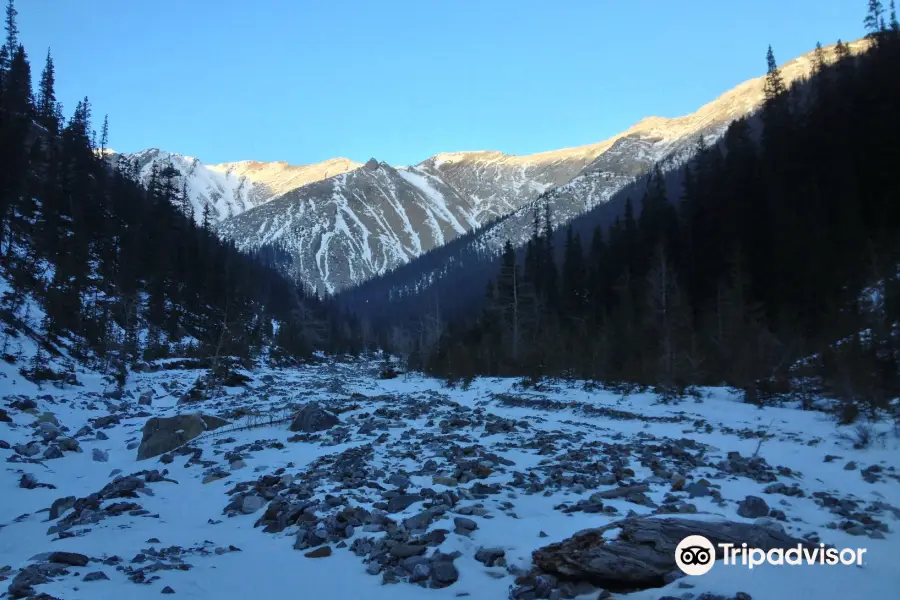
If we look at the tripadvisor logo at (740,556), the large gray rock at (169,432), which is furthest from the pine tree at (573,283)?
the tripadvisor logo at (740,556)

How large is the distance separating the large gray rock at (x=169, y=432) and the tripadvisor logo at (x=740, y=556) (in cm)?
1406

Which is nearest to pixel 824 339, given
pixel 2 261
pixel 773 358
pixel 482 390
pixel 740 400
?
pixel 773 358

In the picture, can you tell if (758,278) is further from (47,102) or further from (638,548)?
(47,102)

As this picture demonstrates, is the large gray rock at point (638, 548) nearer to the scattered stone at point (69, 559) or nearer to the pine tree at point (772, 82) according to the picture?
the scattered stone at point (69, 559)

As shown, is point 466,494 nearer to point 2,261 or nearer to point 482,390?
point 482,390

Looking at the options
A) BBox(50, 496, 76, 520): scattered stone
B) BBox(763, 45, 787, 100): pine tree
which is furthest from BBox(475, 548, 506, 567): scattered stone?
BBox(763, 45, 787, 100): pine tree

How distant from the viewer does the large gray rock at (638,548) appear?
4844 mm

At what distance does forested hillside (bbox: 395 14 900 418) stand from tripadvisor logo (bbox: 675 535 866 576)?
35.1 feet

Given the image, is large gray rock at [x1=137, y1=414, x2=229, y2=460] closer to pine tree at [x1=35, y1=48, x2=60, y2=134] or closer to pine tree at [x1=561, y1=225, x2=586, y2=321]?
pine tree at [x1=561, y1=225, x2=586, y2=321]

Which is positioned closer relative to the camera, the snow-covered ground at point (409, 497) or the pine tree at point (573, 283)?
the snow-covered ground at point (409, 497)

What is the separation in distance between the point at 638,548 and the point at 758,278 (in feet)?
129

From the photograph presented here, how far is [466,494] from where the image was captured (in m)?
8.77

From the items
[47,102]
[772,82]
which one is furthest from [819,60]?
[47,102]

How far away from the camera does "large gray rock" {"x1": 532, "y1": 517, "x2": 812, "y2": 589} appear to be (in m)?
4.84
